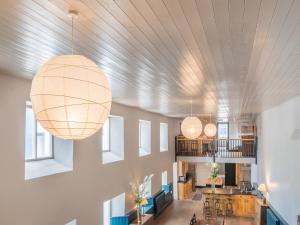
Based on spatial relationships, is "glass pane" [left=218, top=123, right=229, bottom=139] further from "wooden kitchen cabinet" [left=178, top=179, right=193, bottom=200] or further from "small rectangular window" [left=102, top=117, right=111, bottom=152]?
"small rectangular window" [left=102, top=117, right=111, bottom=152]

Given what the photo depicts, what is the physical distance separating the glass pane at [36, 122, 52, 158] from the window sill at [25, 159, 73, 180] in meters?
0.15

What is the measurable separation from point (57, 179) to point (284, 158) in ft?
18.3

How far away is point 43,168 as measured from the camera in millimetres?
6164

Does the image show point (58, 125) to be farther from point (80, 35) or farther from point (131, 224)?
point (131, 224)

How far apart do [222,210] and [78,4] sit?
525 inches

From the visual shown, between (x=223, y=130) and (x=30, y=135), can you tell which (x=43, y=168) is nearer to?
(x=30, y=135)

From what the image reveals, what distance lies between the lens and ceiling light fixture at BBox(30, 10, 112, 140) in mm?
2074

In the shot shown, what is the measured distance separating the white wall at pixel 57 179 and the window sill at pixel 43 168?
10 cm

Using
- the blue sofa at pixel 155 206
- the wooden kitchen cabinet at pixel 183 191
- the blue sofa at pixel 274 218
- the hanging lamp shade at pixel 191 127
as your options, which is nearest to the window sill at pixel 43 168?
the hanging lamp shade at pixel 191 127

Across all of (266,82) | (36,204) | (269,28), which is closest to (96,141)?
(36,204)

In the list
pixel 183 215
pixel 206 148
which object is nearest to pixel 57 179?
pixel 183 215

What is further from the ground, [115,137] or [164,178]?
[115,137]

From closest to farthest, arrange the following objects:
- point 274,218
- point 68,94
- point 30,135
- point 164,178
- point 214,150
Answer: point 68,94 → point 30,135 → point 274,218 → point 164,178 → point 214,150

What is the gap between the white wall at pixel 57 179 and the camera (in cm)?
494
